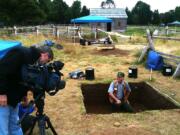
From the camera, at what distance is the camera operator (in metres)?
4.43

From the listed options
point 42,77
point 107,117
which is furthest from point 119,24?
point 42,77

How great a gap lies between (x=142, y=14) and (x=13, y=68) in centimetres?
8704

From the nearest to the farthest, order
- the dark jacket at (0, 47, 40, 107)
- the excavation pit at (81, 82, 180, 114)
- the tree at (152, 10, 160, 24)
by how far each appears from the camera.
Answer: the dark jacket at (0, 47, 40, 107), the excavation pit at (81, 82, 180, 114), the tree at (152, 10, 160, 24)

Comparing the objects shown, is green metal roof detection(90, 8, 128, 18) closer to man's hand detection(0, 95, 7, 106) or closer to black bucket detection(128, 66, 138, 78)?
black bucket detection(128, 66, 138, 78)

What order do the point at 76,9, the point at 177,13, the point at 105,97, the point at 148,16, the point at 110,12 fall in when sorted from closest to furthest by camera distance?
the point at 105,97
the point at 110,12
the point at 76,9
the point at 148,16
the point at 177,13

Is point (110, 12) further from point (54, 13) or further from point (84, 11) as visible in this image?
point (84, 11)

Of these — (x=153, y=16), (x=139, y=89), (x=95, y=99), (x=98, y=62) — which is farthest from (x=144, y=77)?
(x=153, y=16)

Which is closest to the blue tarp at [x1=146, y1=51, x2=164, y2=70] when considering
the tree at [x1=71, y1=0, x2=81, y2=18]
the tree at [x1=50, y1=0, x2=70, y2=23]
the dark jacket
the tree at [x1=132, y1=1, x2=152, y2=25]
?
the dark jacket

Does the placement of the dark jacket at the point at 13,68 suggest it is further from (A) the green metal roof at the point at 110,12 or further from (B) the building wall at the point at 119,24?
(B) the building wall at the point at 119,24

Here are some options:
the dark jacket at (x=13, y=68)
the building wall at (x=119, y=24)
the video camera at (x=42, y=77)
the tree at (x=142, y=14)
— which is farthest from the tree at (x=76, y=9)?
the dark jacket at (x=13, y=68)

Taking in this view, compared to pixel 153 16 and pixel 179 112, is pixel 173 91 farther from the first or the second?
pixel 153 16

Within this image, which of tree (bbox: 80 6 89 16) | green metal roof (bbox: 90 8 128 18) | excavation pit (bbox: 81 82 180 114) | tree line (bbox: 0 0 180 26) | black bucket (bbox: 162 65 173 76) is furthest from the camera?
tree (bbox: 80 6 89 16)

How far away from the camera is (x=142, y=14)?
89438 mm

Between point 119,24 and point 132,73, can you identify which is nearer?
point 132,73
